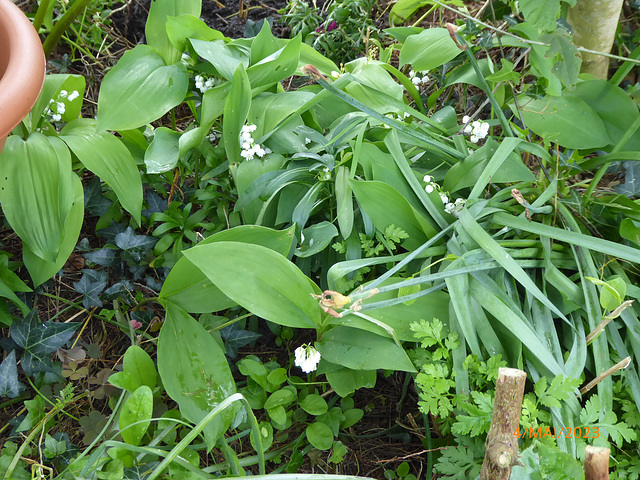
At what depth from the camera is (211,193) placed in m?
1.11

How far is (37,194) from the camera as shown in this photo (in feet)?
3.18

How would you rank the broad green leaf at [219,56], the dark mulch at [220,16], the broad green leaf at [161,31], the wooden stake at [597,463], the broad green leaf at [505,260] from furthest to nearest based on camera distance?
1. the dark mulch at [220,16]
2. the broad green leaf at [161,31]
3. the broad green leaf at [219,56]
4. the broad green leaf at [505,260]
5. the wooden stake at [597,463]

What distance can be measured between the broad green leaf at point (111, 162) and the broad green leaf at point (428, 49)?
679mm

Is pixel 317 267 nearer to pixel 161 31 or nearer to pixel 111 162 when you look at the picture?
pixel 111 162

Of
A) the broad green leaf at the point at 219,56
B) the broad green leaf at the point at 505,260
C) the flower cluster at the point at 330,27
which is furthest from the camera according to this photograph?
the flower cluster at the point at 330,27

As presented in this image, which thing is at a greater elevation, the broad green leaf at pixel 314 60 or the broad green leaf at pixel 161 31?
the broad green leaf at pixel 161 31

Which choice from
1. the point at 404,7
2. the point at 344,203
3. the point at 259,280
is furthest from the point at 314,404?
the point at 404,7

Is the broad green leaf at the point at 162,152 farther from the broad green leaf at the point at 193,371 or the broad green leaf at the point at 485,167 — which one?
the broad green leaf at the point at 485,167

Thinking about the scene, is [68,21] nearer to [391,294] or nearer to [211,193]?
[211,193]

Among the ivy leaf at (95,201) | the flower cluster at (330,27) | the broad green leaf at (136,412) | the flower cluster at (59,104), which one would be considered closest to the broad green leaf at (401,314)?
the broad green leaf at (136,412)

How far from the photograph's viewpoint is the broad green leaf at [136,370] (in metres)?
0.85

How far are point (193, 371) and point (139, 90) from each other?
615 mm

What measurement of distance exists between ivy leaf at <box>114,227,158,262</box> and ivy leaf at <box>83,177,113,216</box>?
98mm

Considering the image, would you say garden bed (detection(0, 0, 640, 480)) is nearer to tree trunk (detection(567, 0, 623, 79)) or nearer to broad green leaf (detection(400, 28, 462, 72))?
broad green leaf (detection(400, 28, 462, 72))
